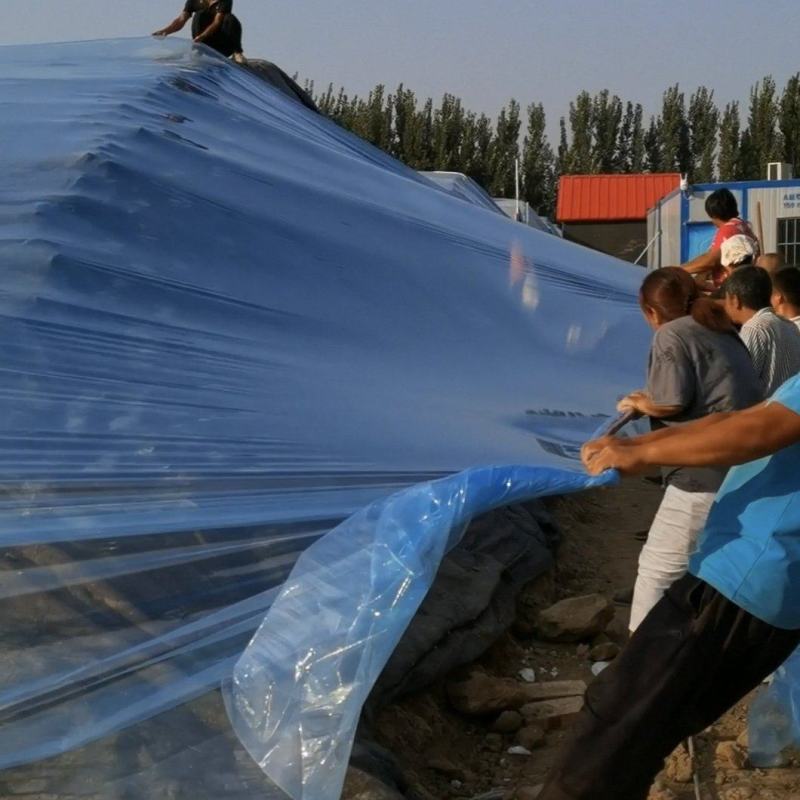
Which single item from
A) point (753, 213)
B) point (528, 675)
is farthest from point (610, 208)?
point (528, 675)

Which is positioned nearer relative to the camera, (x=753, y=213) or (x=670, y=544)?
(x=670, y=544)

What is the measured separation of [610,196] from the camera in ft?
71.6

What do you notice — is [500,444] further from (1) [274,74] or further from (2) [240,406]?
(1) [274,74]

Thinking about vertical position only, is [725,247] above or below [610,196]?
below

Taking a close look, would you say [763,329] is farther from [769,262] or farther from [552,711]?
[552,711]

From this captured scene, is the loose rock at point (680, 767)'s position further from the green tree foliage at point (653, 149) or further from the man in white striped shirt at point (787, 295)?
the green tree foliage at point (653, 149)

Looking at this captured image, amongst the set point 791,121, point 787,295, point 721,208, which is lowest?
point 787,295

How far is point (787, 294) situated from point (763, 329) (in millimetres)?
497

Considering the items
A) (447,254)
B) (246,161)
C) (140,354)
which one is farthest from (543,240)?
(140,354)

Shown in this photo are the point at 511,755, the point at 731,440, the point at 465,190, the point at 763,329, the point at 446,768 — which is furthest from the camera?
the point at 465,190

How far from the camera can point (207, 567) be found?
227cm

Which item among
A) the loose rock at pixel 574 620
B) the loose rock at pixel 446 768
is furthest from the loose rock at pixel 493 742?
the loose rock at pixel 574 620

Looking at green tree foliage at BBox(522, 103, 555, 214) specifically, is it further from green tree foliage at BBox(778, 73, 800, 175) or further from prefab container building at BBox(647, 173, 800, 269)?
prefab container building at BBox(647, 173, 800, 269)

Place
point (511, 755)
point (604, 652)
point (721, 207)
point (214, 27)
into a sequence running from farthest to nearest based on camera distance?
1. point (721, 207)
2. point (214, 27)
3. point (604, 652)
4. point (511, 755)
